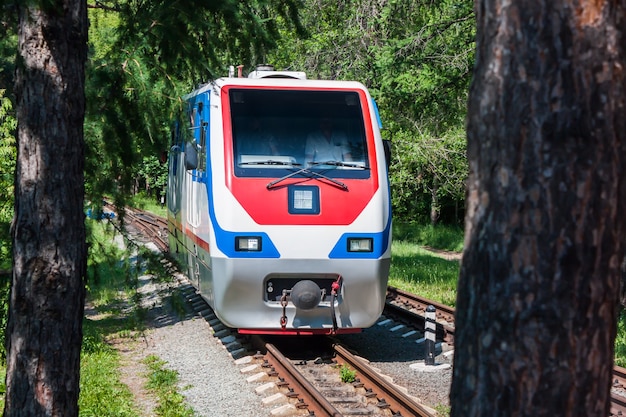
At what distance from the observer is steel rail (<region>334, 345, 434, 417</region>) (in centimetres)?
854

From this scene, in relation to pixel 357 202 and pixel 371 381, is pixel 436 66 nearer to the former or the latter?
pixel 357 202

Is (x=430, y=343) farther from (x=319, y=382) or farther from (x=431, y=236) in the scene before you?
(x=431, y=236)

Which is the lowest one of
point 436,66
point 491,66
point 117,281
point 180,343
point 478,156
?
point 180,343

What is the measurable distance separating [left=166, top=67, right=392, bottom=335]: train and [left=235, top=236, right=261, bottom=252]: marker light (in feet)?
0.04

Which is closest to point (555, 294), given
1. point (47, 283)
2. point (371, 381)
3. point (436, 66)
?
point (47, 283)

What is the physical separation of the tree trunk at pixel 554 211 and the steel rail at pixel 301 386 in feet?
17.1

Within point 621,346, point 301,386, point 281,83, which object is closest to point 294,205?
point 281,83

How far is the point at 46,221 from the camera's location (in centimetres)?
581

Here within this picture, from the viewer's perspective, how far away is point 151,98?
6.42 metres

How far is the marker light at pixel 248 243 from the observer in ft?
35.0

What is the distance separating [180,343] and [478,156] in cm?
1006

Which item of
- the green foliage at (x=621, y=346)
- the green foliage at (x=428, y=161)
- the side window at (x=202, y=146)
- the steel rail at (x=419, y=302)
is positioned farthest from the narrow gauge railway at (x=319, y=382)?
the green foliage at (x=428, y=161)

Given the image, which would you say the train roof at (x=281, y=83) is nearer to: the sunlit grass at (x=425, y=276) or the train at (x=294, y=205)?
the train at (x=294, y=205)

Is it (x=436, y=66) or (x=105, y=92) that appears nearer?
(x=105, y=92)
